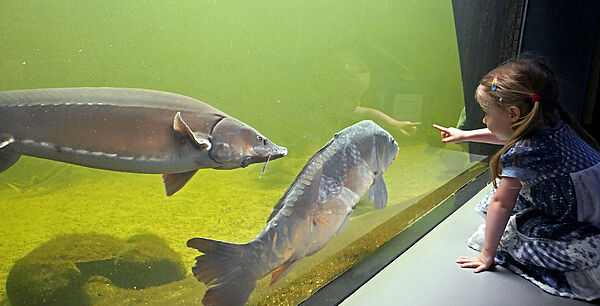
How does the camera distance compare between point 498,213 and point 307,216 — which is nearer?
point 307,216

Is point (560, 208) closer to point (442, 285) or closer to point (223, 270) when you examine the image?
point (442, 285)

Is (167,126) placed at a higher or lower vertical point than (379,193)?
higher

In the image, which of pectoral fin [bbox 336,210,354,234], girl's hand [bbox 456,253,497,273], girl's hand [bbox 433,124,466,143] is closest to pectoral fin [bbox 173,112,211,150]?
pectoral fin [bbox 336,210,354,234]

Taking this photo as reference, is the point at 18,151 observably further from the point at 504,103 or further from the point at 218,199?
the point at 504,103

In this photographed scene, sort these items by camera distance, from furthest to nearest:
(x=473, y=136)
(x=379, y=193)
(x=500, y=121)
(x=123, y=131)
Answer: (x=473, y=136) → (x=379, y=193) → (x=500, y=121) → (x=123, y=131)

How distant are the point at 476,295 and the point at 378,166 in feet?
2.08

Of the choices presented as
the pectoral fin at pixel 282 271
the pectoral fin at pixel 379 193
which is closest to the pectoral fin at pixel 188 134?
the pectoral fin at pixel 282 271

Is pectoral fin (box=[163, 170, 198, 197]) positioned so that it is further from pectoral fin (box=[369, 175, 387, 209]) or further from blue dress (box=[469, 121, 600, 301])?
blue dress (box=[469, 121, 600, 301])

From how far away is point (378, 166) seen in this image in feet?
5.60

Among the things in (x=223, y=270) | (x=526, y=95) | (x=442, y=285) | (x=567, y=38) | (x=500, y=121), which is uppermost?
(x=567, y=38)

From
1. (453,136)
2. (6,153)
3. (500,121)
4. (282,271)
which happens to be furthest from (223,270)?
(453,136)

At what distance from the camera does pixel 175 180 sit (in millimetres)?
1004

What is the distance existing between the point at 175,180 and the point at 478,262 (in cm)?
140

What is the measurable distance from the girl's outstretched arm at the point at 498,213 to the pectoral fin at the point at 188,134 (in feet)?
4.02
